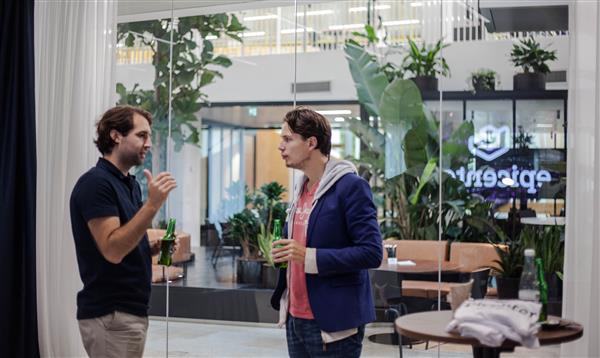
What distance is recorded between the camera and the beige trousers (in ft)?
9.42

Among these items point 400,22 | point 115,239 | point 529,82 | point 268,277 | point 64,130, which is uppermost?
point 400,22

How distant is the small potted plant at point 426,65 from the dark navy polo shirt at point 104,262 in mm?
2966

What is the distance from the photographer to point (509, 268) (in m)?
4.83

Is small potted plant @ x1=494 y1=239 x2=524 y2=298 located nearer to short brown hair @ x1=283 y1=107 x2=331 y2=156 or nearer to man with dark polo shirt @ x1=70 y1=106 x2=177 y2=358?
short brown hair @ x1=283 y1=107 x2=331 y2=156

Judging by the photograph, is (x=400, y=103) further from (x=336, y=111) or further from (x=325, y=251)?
(x=325, y=251)

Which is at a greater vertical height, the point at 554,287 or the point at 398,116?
Result: the point at 398,116

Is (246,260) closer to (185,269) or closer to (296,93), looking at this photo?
(185,269)

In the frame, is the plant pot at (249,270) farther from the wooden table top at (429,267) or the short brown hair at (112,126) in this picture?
the short brown hair at (112,126)

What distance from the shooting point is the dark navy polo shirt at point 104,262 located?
2816 mm

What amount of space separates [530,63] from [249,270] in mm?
2552

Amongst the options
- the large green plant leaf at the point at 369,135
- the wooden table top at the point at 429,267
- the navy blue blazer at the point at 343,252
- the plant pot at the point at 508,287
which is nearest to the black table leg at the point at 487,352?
the navy blue blazer at the point at 343,252

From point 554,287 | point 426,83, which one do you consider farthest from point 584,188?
point 426,83

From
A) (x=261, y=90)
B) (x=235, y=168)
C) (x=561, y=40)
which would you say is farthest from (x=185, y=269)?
(x=561, y=40)

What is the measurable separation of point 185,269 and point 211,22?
1.91 m
